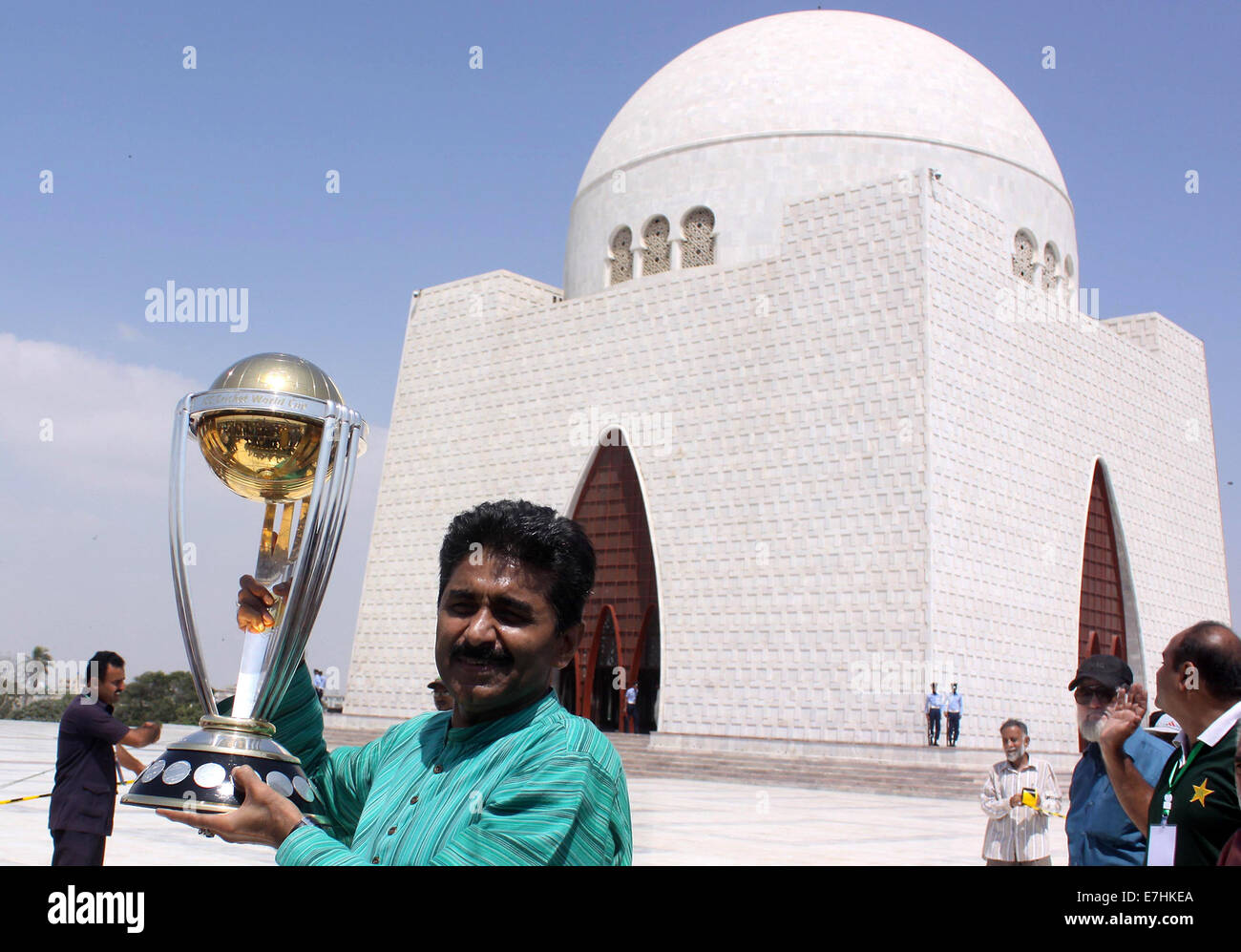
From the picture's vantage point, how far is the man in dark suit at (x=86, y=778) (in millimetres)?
3656

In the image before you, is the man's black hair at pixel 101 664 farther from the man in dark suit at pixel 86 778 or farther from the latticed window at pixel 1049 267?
the latticed window at pixel 1049 267

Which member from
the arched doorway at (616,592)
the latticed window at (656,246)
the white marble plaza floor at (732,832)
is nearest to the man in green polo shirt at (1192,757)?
the white marble plaza floor at (732,832)

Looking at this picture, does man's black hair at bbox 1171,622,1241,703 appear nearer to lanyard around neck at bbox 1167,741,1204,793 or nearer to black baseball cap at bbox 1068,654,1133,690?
lanyard around neck at bbox 1167,741,1204,793

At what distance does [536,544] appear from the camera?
1504mm

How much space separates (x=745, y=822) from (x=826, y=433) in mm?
6994

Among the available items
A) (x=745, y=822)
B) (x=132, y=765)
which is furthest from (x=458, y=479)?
(x=132, y=765)

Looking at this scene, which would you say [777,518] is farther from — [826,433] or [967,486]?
[967,486]

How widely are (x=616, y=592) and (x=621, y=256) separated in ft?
17.2

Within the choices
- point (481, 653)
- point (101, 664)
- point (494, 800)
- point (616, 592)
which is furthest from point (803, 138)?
point (494, 800)

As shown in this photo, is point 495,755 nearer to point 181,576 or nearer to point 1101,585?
point 181,576

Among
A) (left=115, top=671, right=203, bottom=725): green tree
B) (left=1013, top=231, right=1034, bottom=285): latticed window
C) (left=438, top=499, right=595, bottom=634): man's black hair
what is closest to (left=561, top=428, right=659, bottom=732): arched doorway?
(left=1013, top=231, right=1034, bottom=285): latticed window

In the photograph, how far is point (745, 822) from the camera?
8070mm

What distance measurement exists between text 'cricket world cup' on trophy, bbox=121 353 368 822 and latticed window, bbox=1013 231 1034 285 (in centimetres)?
1681

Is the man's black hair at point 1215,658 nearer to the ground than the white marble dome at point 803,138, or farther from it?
nearer to the ground
